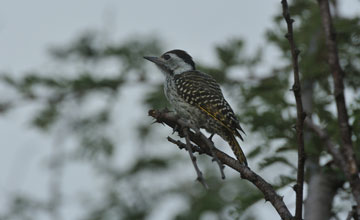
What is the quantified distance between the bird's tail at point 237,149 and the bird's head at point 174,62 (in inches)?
73.1

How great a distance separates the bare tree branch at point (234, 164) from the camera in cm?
254

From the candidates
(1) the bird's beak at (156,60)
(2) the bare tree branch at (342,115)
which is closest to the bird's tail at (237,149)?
(2) the bare tree branch at (342,115)

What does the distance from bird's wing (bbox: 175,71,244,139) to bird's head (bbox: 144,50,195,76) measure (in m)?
0.37

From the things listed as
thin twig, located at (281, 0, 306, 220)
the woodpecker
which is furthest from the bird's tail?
thin twig, located at (281, 0, 306, 220)

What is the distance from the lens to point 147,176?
8.02m

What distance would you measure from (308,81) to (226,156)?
299 cm

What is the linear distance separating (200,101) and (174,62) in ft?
4.62

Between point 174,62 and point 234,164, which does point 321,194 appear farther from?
point 174,62

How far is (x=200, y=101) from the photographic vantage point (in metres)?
5.33

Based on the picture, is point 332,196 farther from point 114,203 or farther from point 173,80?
point 114,203

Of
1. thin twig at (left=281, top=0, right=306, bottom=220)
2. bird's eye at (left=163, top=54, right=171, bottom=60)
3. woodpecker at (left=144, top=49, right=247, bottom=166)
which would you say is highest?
bird's eye at (left=163, top=54, right=171, bottom=60)

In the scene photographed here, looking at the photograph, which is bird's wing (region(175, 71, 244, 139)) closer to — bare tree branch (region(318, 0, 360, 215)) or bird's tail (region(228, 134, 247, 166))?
bird's tail (region(228, 134, 247, 166))

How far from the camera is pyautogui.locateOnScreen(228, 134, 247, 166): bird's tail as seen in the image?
431 centimetres

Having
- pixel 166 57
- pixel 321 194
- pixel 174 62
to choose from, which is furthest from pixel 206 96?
pixel 321 194
